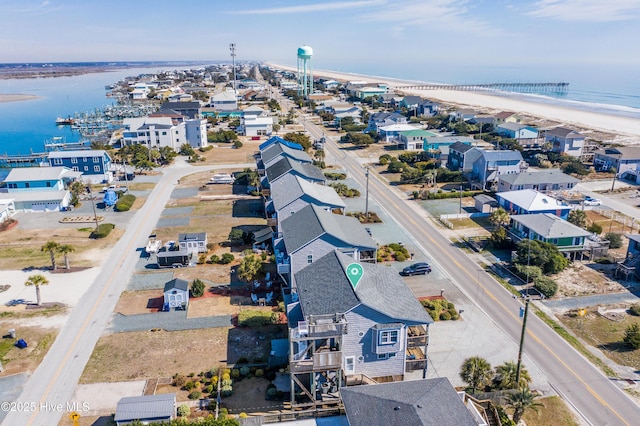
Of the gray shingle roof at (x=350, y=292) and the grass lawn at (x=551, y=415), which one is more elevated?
the gray shingle roof at (x=350, y=292)

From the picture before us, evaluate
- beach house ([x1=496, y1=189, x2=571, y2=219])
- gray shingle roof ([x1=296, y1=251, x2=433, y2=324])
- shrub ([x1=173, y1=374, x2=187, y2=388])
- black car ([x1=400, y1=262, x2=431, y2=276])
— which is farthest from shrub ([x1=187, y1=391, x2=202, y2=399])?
beach house ([x1=496, y1=189, x2=571, y2=219])

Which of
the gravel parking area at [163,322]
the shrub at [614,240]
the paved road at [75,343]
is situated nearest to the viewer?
the paved road at [75,343]

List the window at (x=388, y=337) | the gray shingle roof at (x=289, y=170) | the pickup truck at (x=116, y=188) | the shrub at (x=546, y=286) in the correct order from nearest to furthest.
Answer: the window at (x=388, y=337) → the shrub at (x=546, y=286) → the gray shingle roof at (x=289, y=170) → the pickup truck at (x=116, y=188)

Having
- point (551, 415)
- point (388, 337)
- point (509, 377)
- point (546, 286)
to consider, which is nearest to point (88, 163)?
point (388, 337)

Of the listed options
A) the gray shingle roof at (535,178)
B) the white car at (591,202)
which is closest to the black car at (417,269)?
the gray shingle roof at (535,178)

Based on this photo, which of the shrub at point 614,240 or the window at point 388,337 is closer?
the window at point 388,337

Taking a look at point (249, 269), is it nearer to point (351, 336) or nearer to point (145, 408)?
point (351, 336)

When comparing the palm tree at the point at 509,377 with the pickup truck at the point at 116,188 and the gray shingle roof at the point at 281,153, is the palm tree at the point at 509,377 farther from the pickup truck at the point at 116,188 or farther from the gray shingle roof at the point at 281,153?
the pickup truck at the point at 116,188
